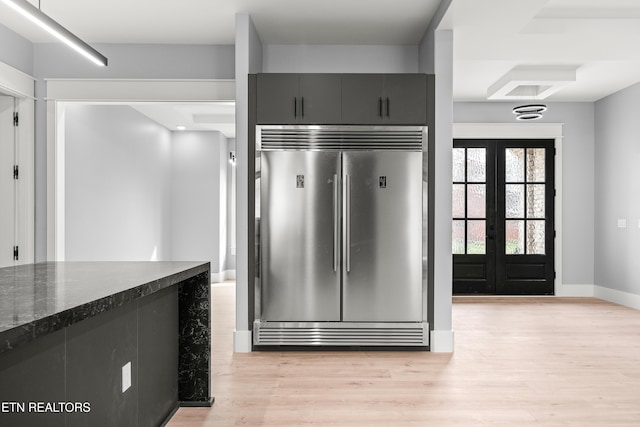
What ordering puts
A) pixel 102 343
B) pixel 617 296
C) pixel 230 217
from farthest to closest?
pixel 230 217, pixel 617 296, pixel 102 343

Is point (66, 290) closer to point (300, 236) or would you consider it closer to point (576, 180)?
point (300, 236)

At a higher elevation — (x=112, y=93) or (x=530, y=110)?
(x=530, y=110)

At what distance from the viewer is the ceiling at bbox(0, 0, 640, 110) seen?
3.85 meters

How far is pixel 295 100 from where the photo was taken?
4125mm

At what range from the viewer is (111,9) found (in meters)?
3.95

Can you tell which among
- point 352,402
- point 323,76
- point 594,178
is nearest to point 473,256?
point 594,178

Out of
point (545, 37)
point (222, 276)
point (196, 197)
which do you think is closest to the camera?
point (545, 37)

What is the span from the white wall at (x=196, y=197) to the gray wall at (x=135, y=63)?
4.11m

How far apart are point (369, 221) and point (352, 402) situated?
1568 mm

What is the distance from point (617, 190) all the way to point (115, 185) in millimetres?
6266

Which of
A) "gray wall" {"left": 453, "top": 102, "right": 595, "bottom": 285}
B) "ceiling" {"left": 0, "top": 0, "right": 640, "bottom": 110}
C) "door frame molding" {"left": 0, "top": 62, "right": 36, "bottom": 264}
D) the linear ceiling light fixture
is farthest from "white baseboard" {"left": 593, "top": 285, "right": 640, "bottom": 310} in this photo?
"door frame molding" {"left": 0, "top": 62, "right": 36, "bottom": 264}

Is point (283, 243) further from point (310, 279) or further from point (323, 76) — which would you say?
point (323, 76)

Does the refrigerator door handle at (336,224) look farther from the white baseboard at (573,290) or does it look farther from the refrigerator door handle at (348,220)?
the white baseboard at (573,290)

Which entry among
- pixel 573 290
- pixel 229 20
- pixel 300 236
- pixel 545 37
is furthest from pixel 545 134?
pixel 229 20
